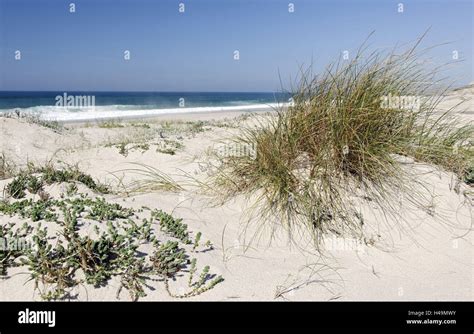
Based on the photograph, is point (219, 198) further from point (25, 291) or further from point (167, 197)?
point (25, 291)

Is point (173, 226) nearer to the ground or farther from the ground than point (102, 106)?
nearer to the ground

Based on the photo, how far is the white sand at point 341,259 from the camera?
2.52 m

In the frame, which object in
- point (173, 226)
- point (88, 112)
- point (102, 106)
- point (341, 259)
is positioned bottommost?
point (341, 259)

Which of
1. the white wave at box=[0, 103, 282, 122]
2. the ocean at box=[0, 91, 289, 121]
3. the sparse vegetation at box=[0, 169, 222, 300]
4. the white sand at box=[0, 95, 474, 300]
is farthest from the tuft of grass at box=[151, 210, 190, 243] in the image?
the white wave at box=[0, 103, 282, 122]

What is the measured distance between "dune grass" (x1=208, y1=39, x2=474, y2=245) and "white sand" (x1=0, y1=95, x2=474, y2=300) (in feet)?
0.62

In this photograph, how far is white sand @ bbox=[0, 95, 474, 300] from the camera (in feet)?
8.28

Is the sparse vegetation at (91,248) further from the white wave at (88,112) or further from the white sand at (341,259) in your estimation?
the white wave at (88,112)

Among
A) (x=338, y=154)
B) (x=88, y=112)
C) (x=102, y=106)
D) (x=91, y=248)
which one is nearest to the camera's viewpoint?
(x=91, y=248)

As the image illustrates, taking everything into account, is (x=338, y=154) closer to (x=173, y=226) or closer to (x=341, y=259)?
(x=341, y=259)

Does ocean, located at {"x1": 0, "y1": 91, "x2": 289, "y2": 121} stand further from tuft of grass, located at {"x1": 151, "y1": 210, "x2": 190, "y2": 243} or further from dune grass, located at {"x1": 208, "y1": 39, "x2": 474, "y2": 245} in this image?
tuft of grass, located at {"x1": 151, "y1": 210, "x2": 190, "y2": 243}

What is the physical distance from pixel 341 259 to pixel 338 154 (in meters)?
1.11

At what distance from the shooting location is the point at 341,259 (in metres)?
3.00

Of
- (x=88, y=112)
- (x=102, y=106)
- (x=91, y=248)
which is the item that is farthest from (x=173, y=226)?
(x=102, y=106)

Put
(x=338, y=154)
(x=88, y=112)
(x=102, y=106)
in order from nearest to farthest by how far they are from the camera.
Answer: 1. (x=338, y=154)
2. (x=88, y=112)
3. (x=102, y=106)
